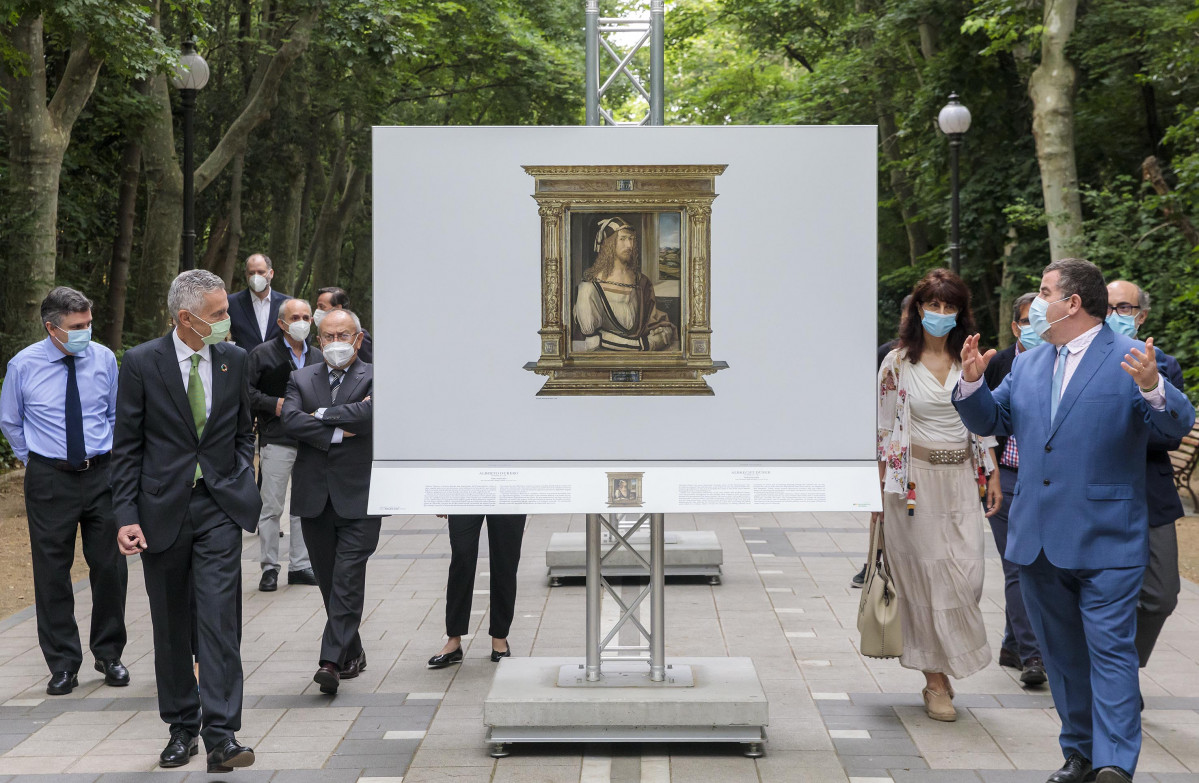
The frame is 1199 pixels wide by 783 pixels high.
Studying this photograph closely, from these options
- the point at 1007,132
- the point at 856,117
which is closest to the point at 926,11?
the point at 1007,132

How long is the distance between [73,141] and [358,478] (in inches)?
664

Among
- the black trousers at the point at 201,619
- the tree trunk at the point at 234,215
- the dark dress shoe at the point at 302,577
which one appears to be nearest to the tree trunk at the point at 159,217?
the tree trunk at the point at 234,215

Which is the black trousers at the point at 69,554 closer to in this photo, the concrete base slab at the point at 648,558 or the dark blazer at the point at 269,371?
the dark blazer at the point at 269,371

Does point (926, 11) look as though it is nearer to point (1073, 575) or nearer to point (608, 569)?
point (608, 569)

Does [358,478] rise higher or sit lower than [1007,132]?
lower

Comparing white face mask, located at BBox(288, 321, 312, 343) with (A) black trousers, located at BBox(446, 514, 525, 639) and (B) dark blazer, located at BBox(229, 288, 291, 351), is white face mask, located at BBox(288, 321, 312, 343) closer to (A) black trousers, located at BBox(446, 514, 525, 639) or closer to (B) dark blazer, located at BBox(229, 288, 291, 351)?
(B) dark blazer, located at BBox(229, 288, 291, 351)

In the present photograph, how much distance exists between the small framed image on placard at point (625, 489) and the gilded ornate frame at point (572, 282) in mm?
346

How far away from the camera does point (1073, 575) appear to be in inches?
206

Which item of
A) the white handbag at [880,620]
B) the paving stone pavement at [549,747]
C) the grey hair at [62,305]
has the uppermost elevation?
the grey hair at [62,305]

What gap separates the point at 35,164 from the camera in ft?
52.7

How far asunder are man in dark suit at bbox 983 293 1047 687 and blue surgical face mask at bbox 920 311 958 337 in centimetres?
72

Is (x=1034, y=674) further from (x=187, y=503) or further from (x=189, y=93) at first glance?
(x=189, y=93)

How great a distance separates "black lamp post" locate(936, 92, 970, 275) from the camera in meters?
20.0

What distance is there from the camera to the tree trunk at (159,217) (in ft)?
65.9
